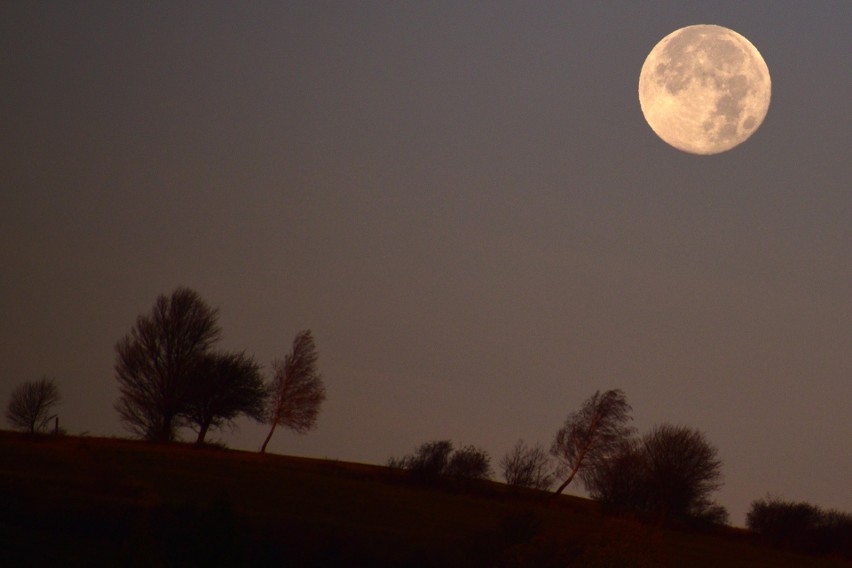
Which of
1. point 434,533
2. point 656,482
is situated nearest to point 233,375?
point 656,482

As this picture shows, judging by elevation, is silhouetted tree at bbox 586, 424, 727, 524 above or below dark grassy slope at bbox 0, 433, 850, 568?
above

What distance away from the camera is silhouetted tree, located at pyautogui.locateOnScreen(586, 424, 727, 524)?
64.4m

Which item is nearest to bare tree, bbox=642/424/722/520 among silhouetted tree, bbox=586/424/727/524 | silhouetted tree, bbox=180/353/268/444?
silhouetted tree, bbox=586/424/727/524

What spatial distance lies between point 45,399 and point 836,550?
48.4 meters

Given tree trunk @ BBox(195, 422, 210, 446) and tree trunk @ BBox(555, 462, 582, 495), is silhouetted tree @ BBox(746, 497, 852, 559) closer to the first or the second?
Answer: tree trunk @ BBox(555, 462, 582, 495)

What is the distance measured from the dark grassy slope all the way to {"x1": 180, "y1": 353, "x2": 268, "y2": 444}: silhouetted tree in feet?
36.6

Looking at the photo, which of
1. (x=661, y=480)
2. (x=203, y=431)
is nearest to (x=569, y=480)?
(x=661, y=480)

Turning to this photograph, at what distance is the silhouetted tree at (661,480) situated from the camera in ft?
211

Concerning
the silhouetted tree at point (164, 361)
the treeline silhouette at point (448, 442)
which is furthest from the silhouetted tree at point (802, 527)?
the silhouetted tree at point (164, 361)

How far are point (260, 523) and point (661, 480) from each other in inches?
1436

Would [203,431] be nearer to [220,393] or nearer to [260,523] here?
[220,393]

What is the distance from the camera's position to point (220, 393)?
67188 millimetres

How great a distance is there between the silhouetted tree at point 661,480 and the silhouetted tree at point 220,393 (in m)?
19.3

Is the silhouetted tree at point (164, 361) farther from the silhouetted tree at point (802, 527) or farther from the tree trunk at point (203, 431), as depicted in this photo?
the silhouetted tree at point (802, 527)
